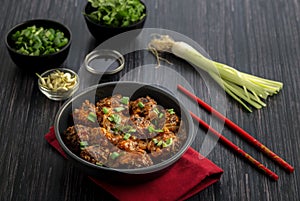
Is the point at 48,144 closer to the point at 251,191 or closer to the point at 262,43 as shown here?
the point at 251,191

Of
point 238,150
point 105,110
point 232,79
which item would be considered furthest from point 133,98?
point 232,79

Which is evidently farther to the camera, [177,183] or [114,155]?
[177,183]

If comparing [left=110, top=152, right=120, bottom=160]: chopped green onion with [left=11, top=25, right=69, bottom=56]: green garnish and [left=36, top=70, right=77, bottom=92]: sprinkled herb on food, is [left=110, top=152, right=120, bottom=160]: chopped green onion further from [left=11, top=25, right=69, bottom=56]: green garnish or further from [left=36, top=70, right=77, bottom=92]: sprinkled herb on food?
[left=11, top=25, right=69, bottom=56]: green garnish

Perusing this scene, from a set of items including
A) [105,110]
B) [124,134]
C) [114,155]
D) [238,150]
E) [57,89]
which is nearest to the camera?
[114,155]

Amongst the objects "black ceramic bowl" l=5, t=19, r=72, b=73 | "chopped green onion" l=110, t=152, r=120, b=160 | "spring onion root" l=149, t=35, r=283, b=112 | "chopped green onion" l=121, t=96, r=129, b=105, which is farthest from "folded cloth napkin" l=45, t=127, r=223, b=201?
"black ceramic bowl" l=5, t=19, r=72, b=73

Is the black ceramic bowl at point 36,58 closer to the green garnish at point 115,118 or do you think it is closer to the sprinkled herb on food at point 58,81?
Result: the sprinkled herb on food at point 58,81

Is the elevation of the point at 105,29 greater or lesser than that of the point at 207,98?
greater

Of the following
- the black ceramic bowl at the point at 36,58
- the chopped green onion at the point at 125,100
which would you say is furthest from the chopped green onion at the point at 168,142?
the black ceramic bowl at the point at 36,58

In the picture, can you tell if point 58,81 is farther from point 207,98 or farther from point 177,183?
A: point 177,183
